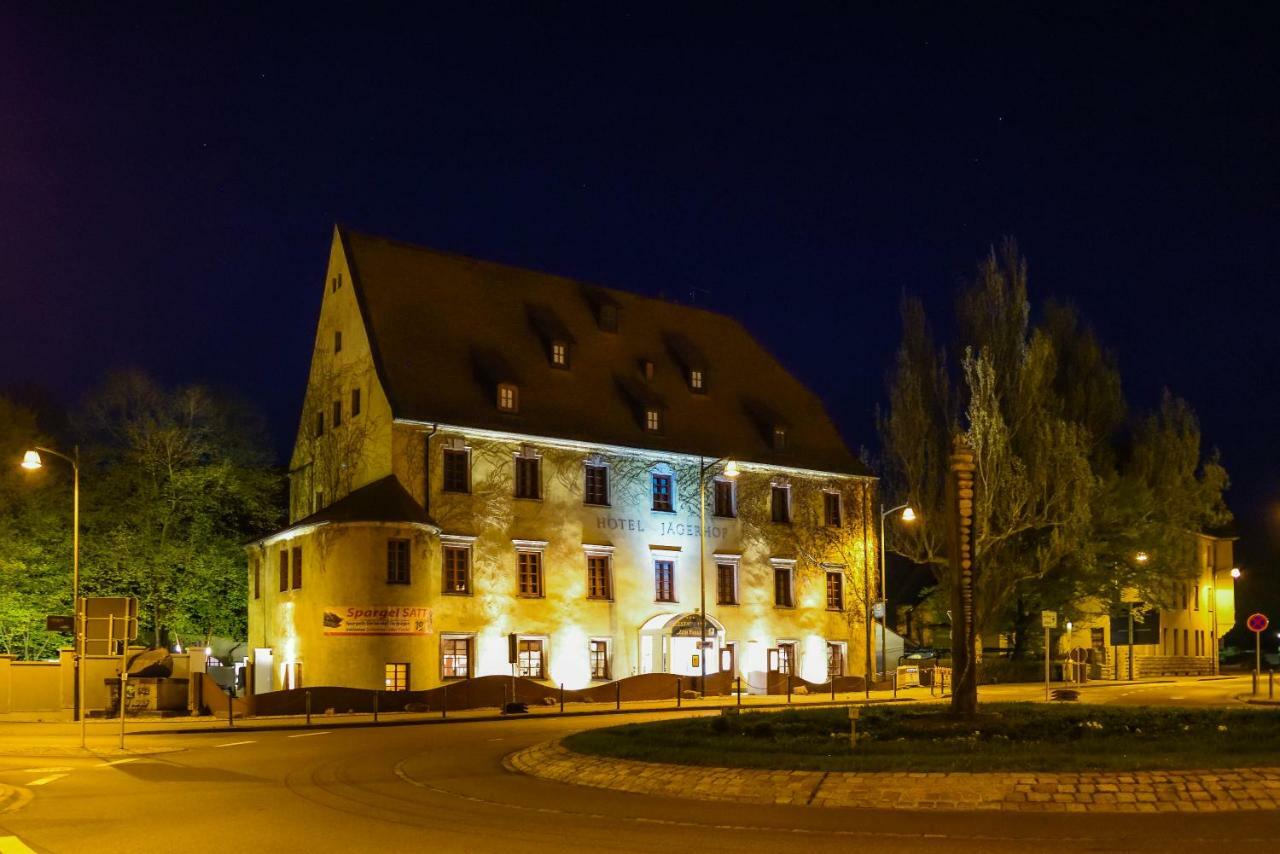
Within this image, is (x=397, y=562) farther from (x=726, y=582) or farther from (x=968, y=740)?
(x=968, y=740)

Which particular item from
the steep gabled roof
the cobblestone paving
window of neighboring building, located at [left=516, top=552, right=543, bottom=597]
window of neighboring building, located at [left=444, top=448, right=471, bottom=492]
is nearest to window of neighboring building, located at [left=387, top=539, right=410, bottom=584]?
window of neighboring building, located at [left=444, top=448, right=471, bottom=492]

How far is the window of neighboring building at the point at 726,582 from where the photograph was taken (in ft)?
177

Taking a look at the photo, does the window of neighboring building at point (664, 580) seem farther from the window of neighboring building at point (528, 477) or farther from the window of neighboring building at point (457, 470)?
the window of neighboring building at point (457, 470)

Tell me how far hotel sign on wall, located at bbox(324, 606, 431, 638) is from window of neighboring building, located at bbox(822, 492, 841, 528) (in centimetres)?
2069

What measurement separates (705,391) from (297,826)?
4359 cm

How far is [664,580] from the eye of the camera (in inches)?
2068

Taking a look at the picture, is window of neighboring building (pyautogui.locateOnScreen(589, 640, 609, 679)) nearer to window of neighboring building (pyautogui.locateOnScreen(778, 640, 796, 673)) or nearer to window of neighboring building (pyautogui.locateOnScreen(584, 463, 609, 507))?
window of neighboring building (pyautogui.locateOnScreen(584, 463, 609, 507))

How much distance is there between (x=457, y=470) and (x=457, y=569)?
3412 mm

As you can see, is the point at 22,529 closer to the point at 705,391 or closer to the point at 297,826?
the point at 705,391

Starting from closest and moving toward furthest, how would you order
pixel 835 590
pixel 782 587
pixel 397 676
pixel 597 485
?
pixel 397 676
pixel 597 485
pixel 782 587
pixel 835 590

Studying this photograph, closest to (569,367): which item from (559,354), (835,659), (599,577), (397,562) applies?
(559,354)

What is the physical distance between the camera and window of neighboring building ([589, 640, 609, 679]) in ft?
164

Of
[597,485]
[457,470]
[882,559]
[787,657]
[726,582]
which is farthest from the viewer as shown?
[882,559]

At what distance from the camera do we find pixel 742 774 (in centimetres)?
1725
